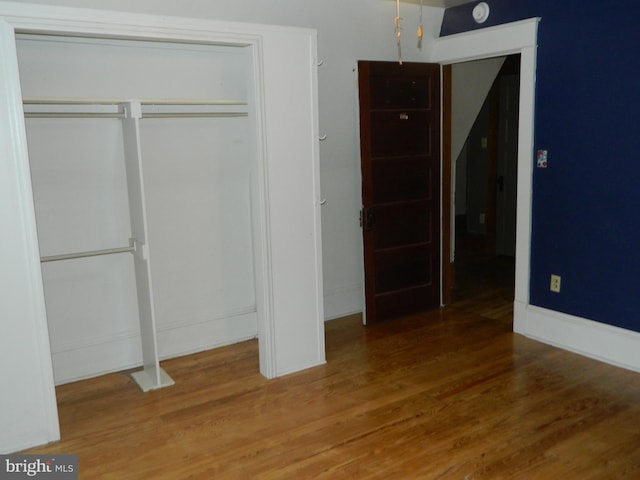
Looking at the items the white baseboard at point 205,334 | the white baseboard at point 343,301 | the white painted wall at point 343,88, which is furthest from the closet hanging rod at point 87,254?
the white baseboard at point 343,301

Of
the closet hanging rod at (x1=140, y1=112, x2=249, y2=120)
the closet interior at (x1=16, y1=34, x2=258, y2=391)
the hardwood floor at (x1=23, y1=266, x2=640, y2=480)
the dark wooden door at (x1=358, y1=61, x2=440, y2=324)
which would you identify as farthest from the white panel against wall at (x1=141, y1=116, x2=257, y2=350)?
the dark wooden door at (x1=358, y1=61, x2=440, y2=324)

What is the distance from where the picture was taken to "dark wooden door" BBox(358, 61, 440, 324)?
4.37m

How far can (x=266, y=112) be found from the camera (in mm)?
3412

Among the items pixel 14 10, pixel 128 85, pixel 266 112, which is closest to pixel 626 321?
pixel 266 112

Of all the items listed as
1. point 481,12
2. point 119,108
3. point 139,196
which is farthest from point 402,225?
point 119,108

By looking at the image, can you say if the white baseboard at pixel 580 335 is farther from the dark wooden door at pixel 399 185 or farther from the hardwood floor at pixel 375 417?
the dark wooden door at pixel 399 185

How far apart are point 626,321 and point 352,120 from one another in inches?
97.4

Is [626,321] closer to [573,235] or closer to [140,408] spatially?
[573,235]

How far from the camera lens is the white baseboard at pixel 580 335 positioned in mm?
3654

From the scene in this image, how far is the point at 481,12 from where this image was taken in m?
4.36

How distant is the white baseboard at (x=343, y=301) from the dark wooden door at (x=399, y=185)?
323 mm

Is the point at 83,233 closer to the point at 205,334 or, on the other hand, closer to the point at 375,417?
the point at 205,334

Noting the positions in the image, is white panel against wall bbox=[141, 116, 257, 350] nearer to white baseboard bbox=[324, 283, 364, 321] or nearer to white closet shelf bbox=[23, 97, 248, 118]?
white closet shelf bbox=[23, 97, 248, 118]

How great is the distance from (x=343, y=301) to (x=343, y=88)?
5.80 feet
